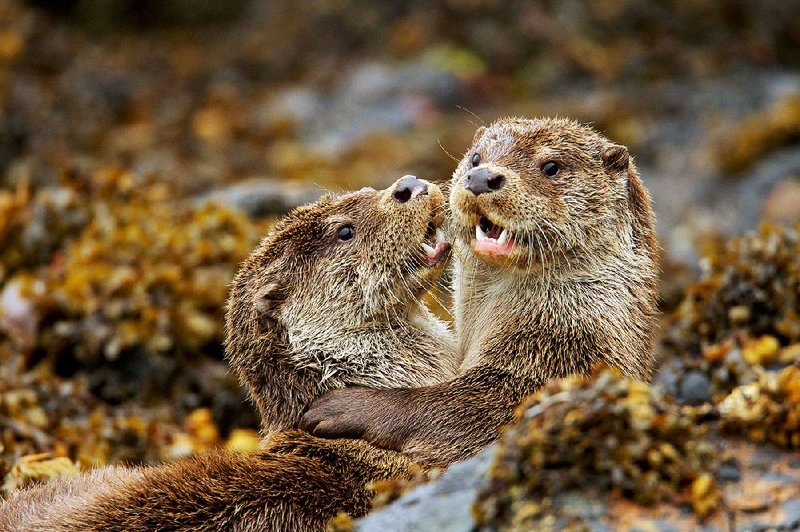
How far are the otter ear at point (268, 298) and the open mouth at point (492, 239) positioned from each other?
93 cm

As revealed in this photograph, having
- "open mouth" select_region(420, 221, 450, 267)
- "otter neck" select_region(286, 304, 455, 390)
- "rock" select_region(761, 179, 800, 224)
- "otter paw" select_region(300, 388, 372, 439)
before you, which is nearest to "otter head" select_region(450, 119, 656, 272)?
"open mouth" select_region(420, 221, 450, 267)

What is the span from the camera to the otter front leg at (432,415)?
446cm

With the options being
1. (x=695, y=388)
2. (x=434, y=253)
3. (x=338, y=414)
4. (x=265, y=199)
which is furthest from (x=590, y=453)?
(x=265, y=199)

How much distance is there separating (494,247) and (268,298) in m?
1.05

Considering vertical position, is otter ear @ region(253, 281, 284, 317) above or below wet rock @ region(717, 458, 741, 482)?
above

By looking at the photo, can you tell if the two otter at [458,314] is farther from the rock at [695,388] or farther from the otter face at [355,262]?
the rock at [695,388]

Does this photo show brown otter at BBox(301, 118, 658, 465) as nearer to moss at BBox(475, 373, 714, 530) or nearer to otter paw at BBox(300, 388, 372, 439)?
otter paw at BBox(300, 388, 372, 439)

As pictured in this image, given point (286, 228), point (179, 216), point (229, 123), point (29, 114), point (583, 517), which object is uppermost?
point (229, 123)

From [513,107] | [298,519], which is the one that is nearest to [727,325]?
[298,519]

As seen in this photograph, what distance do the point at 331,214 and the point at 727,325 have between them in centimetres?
270

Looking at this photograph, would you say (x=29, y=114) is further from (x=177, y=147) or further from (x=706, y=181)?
(x=706, y=181)

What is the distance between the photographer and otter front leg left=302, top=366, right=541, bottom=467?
4465 millimetres

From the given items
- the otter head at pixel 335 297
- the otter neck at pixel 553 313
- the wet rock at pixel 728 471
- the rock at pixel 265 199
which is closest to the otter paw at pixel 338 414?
the otter head at pixel 335 297

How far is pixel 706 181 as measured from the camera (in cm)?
1130
